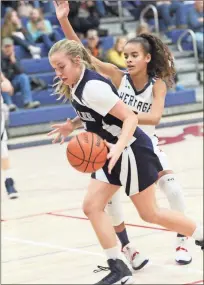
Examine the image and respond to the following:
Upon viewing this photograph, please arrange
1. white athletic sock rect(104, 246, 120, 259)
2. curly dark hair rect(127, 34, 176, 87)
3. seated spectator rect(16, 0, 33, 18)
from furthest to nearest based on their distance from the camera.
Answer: seated spectator rect(16, 0, 33, 18)
curly dark hair rect(127, 34, 176, 87)
white athletic sock rect(104, 246, 120, 259)

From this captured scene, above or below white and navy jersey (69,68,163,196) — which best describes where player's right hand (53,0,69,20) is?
above

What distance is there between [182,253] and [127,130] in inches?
71.4

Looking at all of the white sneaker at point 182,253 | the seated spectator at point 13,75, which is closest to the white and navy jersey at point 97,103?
the white sneaker at point 182,253

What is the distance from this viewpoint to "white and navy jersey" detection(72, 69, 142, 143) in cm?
448

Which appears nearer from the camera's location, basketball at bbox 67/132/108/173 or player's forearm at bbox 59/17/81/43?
basketball at bbox 67/132/108/173

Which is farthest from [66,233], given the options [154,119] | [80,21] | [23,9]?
[23,9]

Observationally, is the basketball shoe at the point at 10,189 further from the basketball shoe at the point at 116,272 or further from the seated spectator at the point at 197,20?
the seated spectator at the point at 197,20

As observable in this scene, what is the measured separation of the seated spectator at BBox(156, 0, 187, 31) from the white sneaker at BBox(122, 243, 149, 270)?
13264 millimetres

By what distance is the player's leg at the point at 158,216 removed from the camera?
16.2 ft

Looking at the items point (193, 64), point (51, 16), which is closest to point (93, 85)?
point (51, 16)

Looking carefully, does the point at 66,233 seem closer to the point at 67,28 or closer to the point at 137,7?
the point at 67,28

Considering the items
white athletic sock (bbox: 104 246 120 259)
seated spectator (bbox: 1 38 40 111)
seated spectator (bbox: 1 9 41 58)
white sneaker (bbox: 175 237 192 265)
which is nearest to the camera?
white athletic sock (bbox: 104 246 120 259)

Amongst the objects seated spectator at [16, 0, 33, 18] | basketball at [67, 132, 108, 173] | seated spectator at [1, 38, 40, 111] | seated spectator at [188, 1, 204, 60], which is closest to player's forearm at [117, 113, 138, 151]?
basketball at [67, 132, 108, 173]

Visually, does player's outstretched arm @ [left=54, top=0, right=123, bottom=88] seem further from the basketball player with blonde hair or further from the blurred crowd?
the blurred crowd
